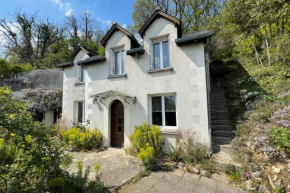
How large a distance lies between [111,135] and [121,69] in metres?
4.13

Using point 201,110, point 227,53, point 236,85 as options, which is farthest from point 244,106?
point 227,53

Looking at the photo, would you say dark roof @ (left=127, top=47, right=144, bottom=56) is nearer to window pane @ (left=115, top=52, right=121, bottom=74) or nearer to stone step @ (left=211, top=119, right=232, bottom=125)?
window pane @ (left=115, top=52, right=121, bottom=74)

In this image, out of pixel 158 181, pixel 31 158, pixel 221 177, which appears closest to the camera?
pixel 31 158

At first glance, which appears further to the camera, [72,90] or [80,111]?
[72,90]

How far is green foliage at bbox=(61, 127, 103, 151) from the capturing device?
25.9ft

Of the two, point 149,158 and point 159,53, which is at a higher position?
point 159,53

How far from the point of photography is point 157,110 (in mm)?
7250

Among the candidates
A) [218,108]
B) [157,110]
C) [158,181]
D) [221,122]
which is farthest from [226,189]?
[218,108]

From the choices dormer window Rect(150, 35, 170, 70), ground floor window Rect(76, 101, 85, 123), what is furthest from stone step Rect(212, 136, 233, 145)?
ground floor window Rect(76, 101, 85, 123)

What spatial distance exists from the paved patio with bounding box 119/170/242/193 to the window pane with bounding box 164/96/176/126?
2471 millimetres

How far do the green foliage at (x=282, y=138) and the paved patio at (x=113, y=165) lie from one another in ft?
16.2

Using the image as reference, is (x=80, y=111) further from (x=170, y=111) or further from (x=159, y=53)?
(x=159, y=53)

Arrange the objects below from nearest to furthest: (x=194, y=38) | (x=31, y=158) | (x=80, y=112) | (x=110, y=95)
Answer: (x=31, y=158)
(x=194, y=38)
(x=110, y=95)
(x=80, y=112)

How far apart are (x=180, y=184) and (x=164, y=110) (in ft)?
11.1
